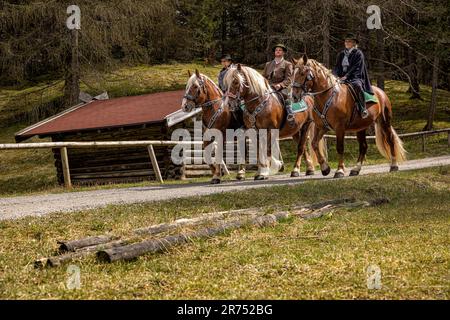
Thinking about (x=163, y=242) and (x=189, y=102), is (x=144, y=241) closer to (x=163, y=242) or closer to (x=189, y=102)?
(x=163, y=242)

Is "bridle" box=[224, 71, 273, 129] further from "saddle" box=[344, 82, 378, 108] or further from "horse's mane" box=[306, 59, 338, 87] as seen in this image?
"saddle" box=[344, 82, 378, 108]

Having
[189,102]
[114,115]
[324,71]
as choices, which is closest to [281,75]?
[324,71]

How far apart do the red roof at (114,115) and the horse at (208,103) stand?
15.9 ft

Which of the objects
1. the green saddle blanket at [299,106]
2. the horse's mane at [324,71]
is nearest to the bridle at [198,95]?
the green saddle blanket at [299,106]

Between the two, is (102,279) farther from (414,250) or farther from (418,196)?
(418,196)

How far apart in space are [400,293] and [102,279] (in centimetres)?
243

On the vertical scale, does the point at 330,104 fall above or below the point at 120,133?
above

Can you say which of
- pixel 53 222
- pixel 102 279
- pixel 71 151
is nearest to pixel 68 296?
pixel 102 279

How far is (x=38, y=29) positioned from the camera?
2786cm

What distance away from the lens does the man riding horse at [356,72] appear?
13.7 m

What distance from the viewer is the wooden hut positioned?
19594 mm

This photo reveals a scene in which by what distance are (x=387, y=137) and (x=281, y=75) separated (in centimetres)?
332

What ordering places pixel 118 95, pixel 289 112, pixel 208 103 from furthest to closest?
pixel 118 95, pixel 289 112, pixel 208 103

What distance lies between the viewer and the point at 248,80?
13.4m
